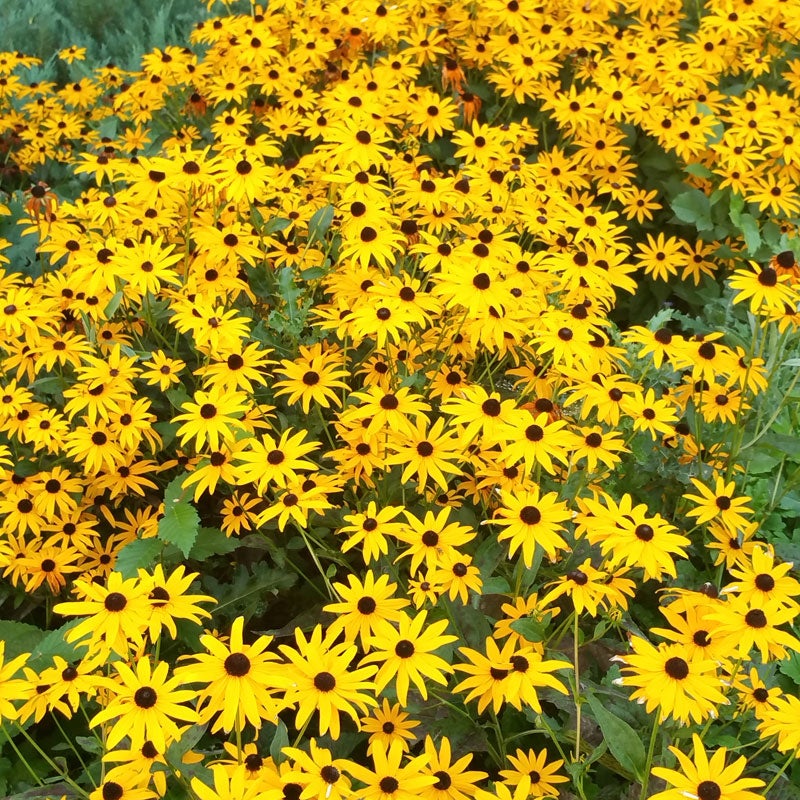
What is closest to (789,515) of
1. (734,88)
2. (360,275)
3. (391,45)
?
(360,275)

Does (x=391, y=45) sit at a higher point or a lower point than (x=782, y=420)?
higher

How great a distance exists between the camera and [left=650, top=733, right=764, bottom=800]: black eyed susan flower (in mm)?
1413

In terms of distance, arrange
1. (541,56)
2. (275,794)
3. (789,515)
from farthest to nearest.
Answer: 1. (541,56)
2. (789,515)
3. (275,794)

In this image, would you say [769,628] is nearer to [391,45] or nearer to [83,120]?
[391,45]

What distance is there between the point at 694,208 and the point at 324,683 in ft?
10.3

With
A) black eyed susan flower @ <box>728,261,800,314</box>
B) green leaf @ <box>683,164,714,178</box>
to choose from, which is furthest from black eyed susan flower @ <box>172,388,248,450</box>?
green leaf @ <box>683,164,714,178</box>

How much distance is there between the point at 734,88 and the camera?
14.3 feet

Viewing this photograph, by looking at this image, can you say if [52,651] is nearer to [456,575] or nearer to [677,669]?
[456,575]

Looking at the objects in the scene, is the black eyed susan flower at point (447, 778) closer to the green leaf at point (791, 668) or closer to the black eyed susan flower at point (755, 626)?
the black eyed susan flower at point (755, 626)

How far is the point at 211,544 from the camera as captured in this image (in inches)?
96.6

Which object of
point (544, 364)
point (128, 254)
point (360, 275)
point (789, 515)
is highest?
point (128, 254)

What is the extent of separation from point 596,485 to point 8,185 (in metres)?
4.06

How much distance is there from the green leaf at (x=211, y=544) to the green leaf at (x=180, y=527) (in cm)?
13

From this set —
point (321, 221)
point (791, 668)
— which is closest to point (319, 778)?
point (791, 668)
